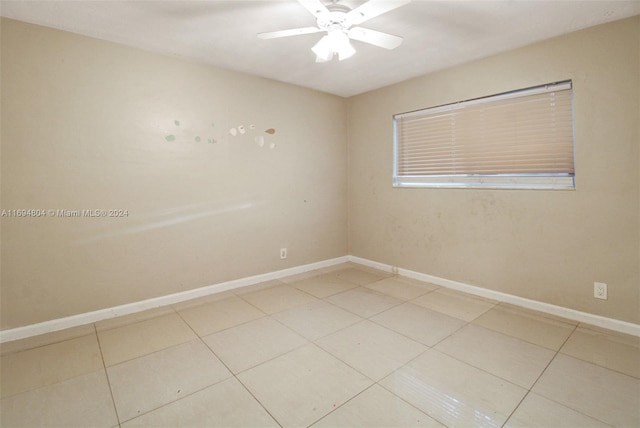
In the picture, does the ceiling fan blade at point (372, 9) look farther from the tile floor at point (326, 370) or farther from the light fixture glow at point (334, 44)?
the tile floor at point (326, 370)

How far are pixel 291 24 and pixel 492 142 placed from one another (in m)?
2.17

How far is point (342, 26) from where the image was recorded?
1.96 meters

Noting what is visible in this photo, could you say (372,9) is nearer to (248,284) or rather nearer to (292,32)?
(292,32)

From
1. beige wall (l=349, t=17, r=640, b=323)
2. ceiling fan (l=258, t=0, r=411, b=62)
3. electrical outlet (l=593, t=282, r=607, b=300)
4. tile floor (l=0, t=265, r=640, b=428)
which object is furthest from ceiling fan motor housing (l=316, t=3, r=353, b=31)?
electrical outlet (l=593, t=282, r=607, b=300)

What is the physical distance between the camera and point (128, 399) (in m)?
1.65

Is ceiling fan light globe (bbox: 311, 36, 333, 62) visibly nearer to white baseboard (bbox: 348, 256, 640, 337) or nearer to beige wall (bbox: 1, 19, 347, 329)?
beige wall (bbox: 1, 19, 347, 329)

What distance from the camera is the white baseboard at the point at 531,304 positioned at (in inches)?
91.4

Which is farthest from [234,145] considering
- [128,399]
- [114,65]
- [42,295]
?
[128,399]

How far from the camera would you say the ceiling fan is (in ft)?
5.62

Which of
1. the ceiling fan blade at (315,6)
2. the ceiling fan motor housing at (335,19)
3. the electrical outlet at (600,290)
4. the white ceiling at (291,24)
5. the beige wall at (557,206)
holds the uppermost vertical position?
the white ceiling at (291,24)

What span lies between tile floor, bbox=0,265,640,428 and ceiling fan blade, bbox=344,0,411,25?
7.06 ft

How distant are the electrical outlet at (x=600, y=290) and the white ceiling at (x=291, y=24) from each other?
2021 mm

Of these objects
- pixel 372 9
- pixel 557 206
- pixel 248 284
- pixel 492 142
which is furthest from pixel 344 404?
pixel 492 142

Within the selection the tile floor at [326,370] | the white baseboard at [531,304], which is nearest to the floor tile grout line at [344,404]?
the tile floor at [326,370]
